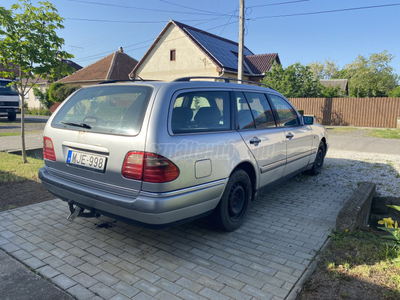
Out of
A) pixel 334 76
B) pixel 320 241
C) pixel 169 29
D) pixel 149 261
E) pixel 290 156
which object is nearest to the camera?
pixel 149 261

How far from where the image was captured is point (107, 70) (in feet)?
115

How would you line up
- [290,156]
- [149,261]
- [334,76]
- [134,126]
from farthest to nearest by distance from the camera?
1. [334,76]
2. [290,156]
3. [149,261]
4. [134,126]

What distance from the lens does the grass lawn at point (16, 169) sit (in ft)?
19.3

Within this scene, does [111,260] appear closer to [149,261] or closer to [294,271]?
[149,261]

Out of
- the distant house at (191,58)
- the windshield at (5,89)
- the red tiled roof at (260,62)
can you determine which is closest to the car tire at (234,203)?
the windshield at (5,89)

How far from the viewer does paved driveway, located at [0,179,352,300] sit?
264 centimetres

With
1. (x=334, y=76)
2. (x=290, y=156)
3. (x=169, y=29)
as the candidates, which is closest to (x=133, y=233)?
(x=290, y=156)

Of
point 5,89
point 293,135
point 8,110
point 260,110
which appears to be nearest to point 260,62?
point 5,89

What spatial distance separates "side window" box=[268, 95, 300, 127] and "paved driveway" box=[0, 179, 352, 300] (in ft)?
4.63

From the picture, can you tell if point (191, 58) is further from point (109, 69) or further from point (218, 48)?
point (109, 69)

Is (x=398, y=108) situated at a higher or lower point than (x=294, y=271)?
higher

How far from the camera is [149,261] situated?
307cm

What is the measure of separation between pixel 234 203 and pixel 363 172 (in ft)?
14.8

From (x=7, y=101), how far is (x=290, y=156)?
20.0 m
